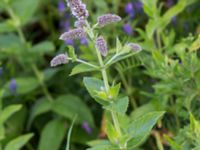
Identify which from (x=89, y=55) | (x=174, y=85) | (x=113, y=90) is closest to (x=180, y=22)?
(x=89, y=55)

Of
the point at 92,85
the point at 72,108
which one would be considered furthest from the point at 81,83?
the point at 92,85

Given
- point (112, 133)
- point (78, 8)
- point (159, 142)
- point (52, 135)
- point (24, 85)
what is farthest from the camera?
point (24, 85)

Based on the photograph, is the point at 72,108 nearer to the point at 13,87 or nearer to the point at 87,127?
the point at 87,127

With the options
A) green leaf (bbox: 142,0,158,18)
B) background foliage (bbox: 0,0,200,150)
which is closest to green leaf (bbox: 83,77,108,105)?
background foliage (bbox: 0,0,200,150)

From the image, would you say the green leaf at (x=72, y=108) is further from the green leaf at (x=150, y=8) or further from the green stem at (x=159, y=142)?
the green leaf at (x=150, y=8)

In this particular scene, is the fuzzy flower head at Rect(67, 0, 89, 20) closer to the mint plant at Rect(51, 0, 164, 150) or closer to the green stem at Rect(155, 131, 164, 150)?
the mint plant at Rect(51, 0, 164, 150)

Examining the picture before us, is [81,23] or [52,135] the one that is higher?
[81,23]
